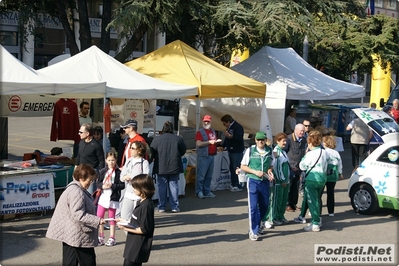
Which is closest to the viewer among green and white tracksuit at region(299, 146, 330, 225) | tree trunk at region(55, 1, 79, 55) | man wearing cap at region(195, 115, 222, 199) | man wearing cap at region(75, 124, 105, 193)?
green and white tracksuit at region(299, 146, 330, 225)

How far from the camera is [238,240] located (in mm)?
9750

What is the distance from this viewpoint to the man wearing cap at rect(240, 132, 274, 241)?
9453 millimetres

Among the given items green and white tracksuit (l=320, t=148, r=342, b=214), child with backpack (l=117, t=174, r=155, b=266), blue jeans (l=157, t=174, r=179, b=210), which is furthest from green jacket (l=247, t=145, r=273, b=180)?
child with backpack (l=117, t=174, r=155, b=266)

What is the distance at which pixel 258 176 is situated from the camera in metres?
9.38

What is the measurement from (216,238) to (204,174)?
3335 millimetres

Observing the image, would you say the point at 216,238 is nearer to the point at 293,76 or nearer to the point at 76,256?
the point at 76,256

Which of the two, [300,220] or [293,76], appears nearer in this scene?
[300,220]

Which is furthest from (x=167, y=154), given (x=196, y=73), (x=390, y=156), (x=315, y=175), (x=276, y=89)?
(x=276, y=89)

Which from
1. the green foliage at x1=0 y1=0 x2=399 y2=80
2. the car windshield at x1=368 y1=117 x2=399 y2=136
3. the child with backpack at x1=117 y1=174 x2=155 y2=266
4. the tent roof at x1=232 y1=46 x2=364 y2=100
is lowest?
the child with backpack at x1=117 y1=174 x2=155 y2=266

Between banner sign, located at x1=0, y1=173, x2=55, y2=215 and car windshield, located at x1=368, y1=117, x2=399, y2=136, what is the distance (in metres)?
7.11

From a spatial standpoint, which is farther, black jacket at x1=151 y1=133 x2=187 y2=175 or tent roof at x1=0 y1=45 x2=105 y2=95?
black jacket at x1=151 y1=133 x2=187 y2=175

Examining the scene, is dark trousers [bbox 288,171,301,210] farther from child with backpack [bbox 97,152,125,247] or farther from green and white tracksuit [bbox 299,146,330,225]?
child with backpack [bbox 97,152,125,247]

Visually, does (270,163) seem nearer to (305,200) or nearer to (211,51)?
(305,200)

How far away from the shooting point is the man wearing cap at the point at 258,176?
945 centimetres
